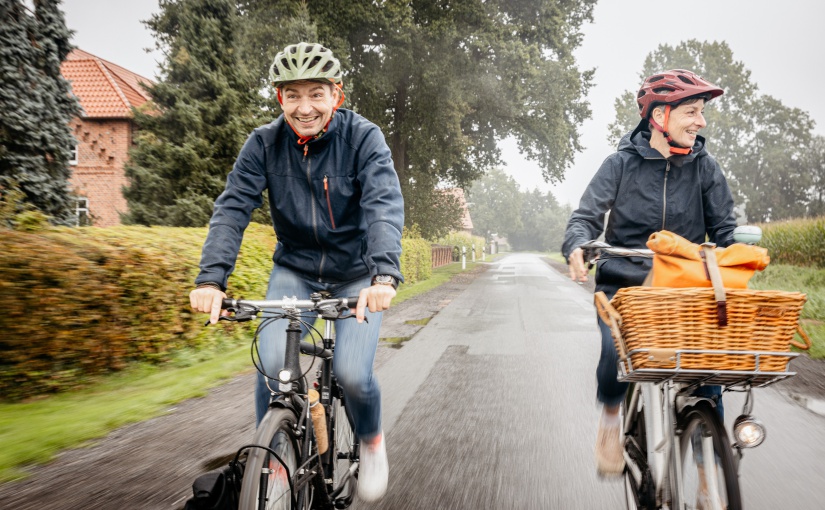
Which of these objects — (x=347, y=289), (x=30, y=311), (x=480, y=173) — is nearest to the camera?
(x=347, y=289)

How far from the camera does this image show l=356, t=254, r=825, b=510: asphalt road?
3027 mm

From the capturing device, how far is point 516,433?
13.5ft

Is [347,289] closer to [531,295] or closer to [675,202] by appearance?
[675,202]

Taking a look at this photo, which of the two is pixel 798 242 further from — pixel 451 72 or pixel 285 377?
pixel 285 377

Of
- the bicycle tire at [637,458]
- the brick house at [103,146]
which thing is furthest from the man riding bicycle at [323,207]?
the brick house at [103,146]

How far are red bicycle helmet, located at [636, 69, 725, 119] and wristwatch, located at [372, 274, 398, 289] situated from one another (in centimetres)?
153

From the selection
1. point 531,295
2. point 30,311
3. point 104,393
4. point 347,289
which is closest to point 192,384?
point 104,393

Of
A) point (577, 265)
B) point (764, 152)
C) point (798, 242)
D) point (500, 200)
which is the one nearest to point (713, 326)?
point (577, 265)

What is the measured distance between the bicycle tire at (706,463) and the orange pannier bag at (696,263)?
48 cm

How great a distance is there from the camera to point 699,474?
1.99 meters

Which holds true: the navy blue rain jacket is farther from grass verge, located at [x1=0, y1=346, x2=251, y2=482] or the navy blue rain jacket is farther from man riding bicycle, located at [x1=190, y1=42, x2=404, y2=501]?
grass verge, located at [x1=0, y1=346, x2=251, y2=482]

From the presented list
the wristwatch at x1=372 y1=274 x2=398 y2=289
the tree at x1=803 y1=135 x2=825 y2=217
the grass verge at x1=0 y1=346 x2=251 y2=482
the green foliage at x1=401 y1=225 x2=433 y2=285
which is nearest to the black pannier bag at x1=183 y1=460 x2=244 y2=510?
the wristwatch at x1=372 y1=274 x2=398 y2=289

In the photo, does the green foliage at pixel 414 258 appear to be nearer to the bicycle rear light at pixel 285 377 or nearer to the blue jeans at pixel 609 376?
the blue jeans at pixel 609 376

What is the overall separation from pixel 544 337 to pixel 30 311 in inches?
256
